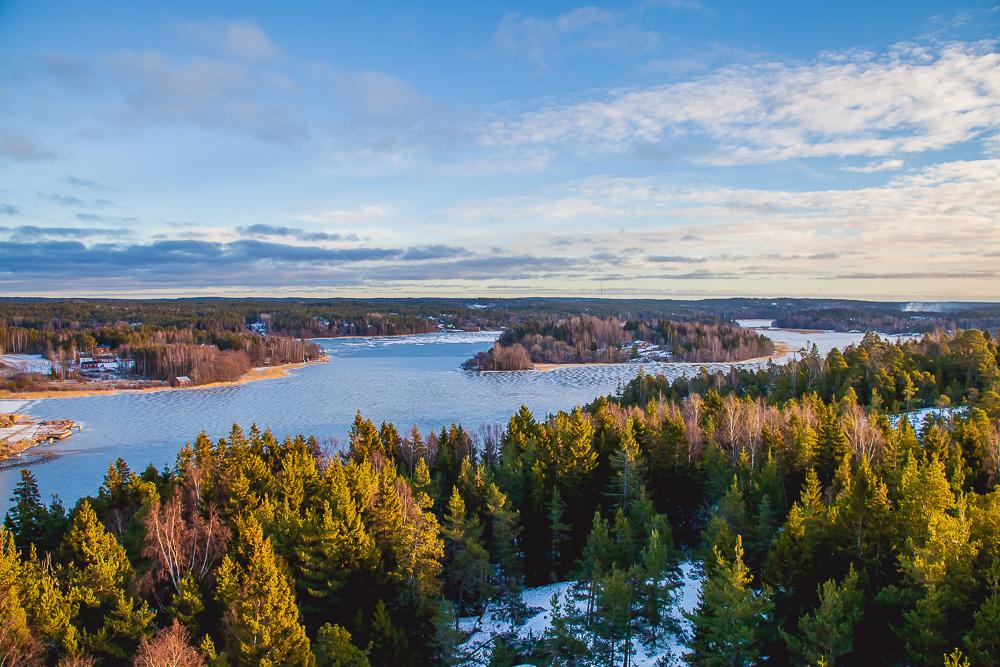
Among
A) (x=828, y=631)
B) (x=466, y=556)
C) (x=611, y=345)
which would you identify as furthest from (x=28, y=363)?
(x=828, y=631)

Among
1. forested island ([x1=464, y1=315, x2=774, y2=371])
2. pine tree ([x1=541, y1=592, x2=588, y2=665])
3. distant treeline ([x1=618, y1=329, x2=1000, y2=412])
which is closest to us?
pine tree ([x1=541, y1=592, x2=588, y2=665])

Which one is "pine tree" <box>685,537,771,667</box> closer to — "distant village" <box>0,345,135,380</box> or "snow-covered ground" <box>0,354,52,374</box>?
"distant village" <box>0,345,135,380</box>

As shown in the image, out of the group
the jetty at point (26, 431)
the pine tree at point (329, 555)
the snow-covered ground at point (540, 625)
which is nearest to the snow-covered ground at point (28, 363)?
the jetty at point (26, 431)

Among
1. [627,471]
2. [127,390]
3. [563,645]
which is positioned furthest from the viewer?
[127,390]

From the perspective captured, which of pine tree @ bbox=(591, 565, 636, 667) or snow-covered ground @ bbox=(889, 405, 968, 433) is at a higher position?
snow-covered ground @ bbox=(889, 405, 968, 433)

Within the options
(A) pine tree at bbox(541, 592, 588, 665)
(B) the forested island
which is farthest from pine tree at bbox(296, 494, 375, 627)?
(B) the forested island

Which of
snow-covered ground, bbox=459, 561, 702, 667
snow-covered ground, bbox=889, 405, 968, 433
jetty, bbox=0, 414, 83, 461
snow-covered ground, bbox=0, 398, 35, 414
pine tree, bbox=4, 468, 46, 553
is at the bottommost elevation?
snow-covered ground, bbox=0, 398, 35, 414

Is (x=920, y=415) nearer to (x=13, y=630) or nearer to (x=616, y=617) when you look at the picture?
(x=616, y=617)
